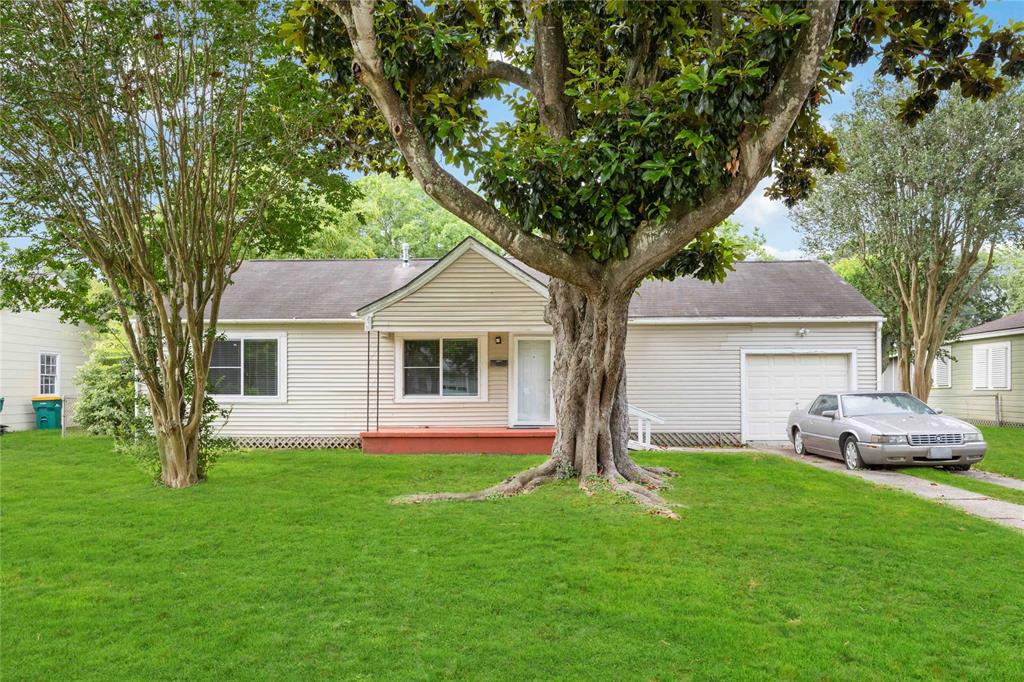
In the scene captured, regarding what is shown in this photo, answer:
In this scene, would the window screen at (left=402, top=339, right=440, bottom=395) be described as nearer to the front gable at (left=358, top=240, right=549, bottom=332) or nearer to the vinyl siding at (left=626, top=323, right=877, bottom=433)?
the front gable at (left=358, top=240, right=549, bottom=332)

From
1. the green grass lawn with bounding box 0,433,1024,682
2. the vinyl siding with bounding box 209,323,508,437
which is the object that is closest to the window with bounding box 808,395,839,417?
the green grass lawn with bounding box 0,433,1024,682

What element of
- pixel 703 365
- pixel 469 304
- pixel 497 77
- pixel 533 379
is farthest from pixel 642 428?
pixel 497 77

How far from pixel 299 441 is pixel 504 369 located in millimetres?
4906

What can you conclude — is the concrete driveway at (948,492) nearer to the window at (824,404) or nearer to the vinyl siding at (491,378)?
the window at (824,404)

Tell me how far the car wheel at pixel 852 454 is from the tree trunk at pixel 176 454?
10542mm

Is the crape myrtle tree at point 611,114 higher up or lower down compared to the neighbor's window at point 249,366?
higher up

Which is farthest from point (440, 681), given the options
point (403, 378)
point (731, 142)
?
point (403, 378)

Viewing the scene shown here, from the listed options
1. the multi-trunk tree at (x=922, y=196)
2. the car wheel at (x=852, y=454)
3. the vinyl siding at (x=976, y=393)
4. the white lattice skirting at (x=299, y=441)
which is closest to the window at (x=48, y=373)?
the white lattice skirting at (x=299, y=441)

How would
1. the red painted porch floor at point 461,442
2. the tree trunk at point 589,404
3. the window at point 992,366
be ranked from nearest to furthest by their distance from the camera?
the tree trunk at point 589,404 → the red painted porch floor at point 461,442 → the window at point 992,366

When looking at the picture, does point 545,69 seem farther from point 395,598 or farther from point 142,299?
point 395,598

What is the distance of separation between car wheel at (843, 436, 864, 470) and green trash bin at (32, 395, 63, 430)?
21303 mm

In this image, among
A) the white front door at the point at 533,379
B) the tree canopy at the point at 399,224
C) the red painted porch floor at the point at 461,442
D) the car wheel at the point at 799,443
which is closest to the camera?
the car wheel at the point at 799,443

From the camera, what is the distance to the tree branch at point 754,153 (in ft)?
22.3

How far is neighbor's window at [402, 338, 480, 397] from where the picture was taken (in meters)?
15.5
